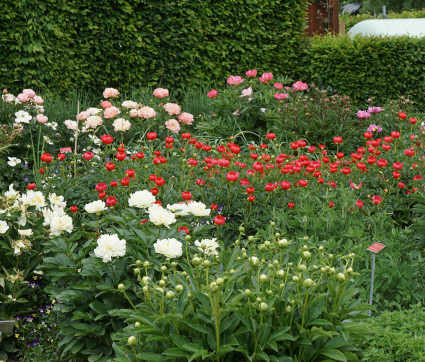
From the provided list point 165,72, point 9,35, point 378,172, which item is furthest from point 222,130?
point 9,35

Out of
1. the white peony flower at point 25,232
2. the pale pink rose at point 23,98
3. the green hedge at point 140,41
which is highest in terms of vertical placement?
the green hedge at point 140,41

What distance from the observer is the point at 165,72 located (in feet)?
23.6

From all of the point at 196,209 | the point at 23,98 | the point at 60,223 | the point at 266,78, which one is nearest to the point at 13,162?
the point at 23,98

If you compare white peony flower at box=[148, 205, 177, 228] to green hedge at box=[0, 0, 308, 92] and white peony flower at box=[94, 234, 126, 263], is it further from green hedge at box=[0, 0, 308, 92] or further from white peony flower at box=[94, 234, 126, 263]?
green hedge at box=[0, 0, 308, 92]

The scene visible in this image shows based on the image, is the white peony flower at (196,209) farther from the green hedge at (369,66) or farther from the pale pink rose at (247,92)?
the green hedge at (369,66)

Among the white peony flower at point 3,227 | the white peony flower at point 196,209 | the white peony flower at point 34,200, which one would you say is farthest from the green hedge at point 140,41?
the white peony flower at point 196,209

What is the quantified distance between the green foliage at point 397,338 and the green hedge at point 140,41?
503 centimetres

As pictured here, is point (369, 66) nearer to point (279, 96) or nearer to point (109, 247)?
point (279, 96)

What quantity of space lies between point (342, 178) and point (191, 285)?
2508 mm

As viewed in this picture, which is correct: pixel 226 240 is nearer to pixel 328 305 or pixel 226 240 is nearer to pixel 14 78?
pixel 328 305

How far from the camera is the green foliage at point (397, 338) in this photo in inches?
89.2

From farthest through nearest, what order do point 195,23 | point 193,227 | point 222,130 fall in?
point 195,23 < point 222,130 < point 193,227

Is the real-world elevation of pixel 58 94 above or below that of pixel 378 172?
above

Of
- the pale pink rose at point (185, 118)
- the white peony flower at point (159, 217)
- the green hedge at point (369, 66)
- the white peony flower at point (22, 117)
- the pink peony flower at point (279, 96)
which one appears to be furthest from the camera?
the green hedge at point (369, 66)
